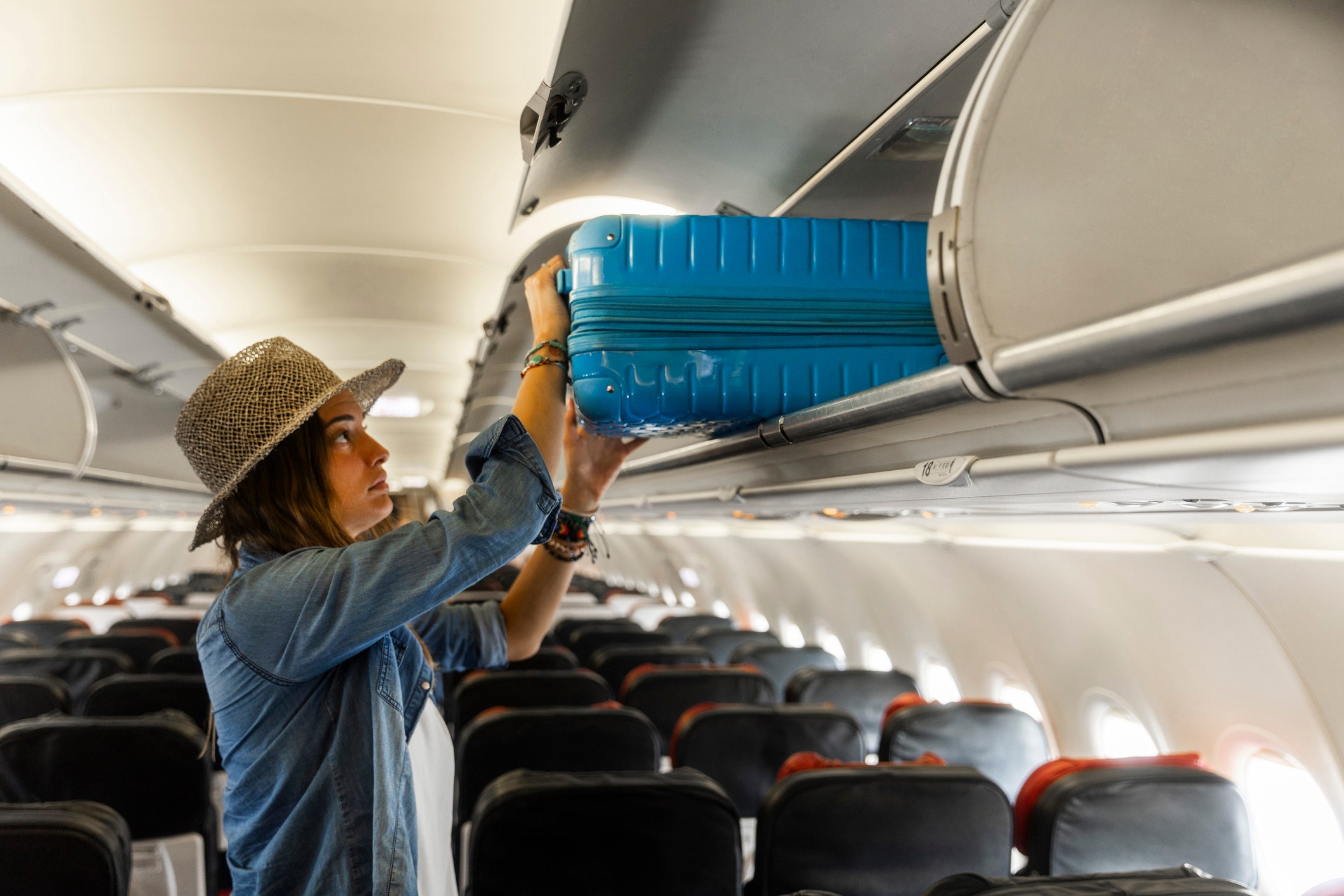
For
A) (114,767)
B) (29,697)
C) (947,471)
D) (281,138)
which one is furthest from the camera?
(29,697)

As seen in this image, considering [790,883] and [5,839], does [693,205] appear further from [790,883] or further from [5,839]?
[5,839]

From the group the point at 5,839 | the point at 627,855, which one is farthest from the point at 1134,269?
the point at 5,839

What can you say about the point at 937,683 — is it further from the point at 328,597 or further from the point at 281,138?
the point at 328,597

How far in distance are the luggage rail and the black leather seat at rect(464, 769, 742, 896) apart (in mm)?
1278

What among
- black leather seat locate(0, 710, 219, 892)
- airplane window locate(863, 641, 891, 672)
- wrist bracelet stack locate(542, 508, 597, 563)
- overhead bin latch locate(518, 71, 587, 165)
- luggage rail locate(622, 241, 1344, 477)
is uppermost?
overhead bin latch locate(518, 71, 587, 165)

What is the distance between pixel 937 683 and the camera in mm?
7773

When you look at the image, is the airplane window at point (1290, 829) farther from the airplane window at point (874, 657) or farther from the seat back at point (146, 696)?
the seat back at point (146, 696)

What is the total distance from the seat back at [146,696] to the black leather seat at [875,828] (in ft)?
13.1

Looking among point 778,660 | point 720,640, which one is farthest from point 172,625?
point 778,660

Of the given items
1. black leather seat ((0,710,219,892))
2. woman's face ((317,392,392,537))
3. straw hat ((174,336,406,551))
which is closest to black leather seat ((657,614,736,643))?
black leather seat ((0,710,219,892))

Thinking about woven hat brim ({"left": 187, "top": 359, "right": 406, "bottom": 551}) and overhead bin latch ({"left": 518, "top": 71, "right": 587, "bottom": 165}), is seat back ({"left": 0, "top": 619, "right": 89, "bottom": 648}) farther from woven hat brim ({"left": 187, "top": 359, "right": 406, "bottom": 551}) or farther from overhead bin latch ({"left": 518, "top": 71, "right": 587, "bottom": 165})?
overhead bin latch ({"left": 518, "top": 71, "right": 587, "bottom": 165})

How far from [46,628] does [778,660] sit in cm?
794

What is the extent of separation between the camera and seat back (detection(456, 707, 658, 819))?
4.11 m

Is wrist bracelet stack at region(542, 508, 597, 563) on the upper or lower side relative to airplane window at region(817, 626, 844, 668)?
upper
